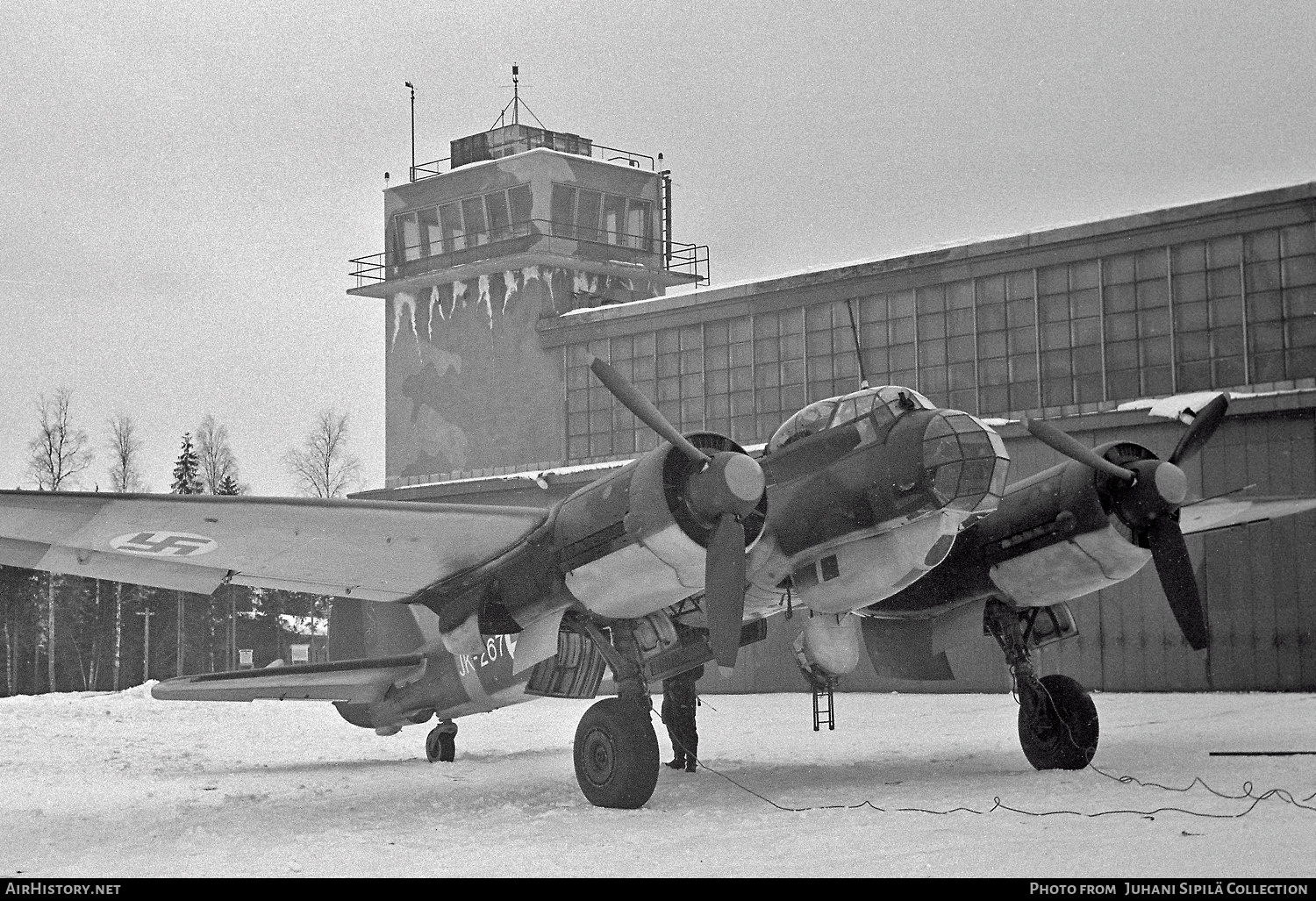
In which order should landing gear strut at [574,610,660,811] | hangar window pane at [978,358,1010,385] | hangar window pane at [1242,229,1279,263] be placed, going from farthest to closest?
hangar window pane at [978,358,1010,385]
hangar window pane at [1242,229,1279,263]
landing gear strut at [574,610,660,811]

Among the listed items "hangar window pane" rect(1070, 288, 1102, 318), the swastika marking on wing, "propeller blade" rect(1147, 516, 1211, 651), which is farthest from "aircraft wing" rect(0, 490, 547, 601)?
"hangar window pane" rect(1070, 288, 1102, 318)

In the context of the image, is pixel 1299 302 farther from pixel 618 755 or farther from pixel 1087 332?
pixel 618 755

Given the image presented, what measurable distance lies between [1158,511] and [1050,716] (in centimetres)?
258

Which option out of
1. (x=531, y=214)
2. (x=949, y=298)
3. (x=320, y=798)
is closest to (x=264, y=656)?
(x=531, y=214)

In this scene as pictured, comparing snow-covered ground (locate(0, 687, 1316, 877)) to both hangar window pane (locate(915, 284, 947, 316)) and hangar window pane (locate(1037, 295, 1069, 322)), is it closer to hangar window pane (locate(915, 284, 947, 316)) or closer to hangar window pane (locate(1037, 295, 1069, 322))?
hangar window pane (locate(1037, 295, 1069, 322))

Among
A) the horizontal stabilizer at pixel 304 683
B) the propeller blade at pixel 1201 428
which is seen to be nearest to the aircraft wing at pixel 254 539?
the horizontal stabilizer at pixel 304 683

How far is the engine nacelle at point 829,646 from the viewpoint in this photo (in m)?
14.2

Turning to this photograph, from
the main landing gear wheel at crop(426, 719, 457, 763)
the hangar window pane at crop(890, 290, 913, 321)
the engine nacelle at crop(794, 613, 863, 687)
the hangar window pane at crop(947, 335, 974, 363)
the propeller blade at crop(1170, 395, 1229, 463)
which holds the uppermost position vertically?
the hangar window pane at crop(890, 290, 913, 321)

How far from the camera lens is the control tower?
3966 centimetres

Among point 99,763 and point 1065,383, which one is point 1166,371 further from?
point 99,763

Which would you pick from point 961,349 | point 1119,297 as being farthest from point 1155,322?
point 961,349

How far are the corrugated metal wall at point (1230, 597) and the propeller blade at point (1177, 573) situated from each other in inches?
469

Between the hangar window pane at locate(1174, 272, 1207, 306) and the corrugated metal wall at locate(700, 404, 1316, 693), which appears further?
the hangar window pane at locate(1174, 272, 1207, 306)

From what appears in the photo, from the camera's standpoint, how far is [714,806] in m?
12.6
